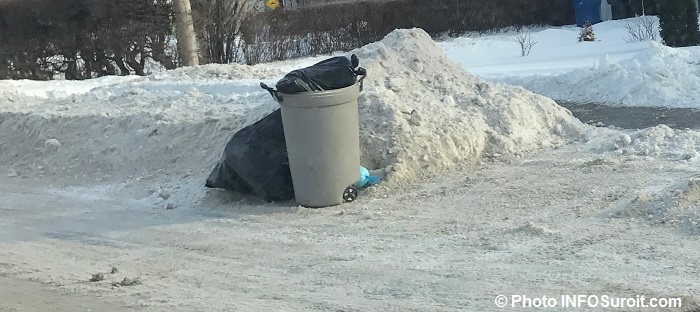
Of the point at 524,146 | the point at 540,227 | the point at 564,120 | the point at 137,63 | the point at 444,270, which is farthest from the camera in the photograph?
the point at 137,63

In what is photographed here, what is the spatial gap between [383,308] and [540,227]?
1856 mm

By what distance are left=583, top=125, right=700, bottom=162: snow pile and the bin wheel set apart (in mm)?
2613

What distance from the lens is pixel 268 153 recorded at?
8.41m

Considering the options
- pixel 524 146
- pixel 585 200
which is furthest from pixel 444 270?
pixel 524 146

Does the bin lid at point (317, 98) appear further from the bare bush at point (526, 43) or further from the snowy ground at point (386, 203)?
the bare bush at point (526, 43)

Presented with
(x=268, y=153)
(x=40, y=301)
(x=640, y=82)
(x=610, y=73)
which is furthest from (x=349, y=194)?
(x=610, y=73)

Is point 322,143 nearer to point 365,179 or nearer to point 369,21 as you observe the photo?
point 365,179

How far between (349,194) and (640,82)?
5990 mm

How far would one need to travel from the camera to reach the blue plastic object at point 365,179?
8.22 m

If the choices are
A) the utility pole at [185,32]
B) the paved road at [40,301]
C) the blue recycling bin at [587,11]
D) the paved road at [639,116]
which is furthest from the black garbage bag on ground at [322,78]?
the blue recycling bin at [587,11]

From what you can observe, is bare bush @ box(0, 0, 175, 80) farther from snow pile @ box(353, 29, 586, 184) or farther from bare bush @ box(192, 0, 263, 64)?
snow pile @ box(353, 29, 586, 184)

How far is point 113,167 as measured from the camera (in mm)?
10391

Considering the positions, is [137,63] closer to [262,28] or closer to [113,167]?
[262,28]

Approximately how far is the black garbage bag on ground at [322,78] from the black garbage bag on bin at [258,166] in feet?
2.55
